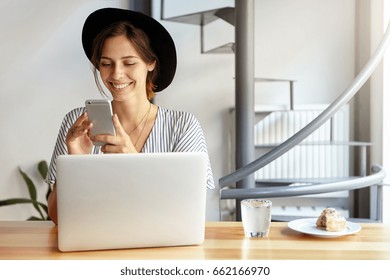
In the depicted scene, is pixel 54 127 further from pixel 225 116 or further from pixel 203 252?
pixel 203 252

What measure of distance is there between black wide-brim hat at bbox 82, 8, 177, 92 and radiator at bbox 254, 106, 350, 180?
5.03 ft

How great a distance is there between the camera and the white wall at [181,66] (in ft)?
9.04

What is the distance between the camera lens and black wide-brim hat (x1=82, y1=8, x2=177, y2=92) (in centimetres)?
174

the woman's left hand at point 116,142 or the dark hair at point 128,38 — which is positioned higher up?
the dark hair at point 128,38

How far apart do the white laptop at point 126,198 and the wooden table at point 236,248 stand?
32 mm

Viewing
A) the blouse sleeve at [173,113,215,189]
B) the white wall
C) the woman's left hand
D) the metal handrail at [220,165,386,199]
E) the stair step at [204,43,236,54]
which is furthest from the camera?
the stair step at [204,43,236,54]

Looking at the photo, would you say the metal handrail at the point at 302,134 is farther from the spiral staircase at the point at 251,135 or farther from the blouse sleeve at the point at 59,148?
the blouse sleeve at the point at 59,148

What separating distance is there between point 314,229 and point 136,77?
34.6 inches

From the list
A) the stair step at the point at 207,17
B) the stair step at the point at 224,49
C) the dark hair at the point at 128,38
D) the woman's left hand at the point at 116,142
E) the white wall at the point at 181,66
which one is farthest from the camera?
the stair step at the point at 224,49

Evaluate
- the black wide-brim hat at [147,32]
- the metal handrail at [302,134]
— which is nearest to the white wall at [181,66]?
the metal handrail at [302,134]

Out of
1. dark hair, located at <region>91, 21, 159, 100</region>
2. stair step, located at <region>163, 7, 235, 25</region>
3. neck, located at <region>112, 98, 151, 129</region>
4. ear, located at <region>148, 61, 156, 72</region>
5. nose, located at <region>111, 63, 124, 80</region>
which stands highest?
stair step, located at <region>163, 7, 235, 25</region>

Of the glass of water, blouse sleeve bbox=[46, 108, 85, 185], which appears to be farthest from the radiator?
the glass of water

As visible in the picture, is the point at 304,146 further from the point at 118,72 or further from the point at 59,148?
the point at 59,148

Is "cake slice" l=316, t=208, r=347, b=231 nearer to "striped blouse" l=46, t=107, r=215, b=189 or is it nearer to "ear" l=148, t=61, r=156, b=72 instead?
"striped blouse" l=46, t=107, r=215, b=189
